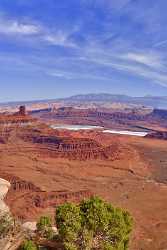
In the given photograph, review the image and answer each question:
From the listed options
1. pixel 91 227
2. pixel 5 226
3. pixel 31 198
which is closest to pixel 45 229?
pixel 5 226

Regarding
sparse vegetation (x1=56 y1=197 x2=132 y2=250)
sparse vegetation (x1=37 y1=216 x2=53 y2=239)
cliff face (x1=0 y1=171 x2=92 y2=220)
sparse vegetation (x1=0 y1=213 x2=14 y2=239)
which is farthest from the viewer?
cliff face (x1=0 y1=171 x2=92 y2=220)

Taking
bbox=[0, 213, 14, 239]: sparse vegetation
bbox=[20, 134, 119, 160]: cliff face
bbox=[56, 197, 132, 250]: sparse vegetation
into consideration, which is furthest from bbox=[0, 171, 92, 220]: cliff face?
bbox=[20, 134, 119, 160]: cliff face

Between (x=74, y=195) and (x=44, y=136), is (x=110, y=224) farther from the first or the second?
(x=44, y=136)

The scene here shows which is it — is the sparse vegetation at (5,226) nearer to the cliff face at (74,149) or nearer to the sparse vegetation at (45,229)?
the sparse vegetation at (45,229)

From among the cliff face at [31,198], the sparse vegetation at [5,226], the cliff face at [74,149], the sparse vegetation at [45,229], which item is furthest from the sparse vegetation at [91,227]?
the cliff face at [74,149]

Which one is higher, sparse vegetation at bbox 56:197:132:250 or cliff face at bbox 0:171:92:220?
sparse vegetation at bbox 56:197:132:250

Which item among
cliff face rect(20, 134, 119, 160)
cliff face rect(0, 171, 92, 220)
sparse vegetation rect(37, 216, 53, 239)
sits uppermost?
sparse vegetation rect(37, 216, 53, 239)

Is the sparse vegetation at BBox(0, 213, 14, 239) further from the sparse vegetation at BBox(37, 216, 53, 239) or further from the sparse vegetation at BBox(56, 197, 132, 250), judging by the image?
the sparse vegetation at BBox(56, 197, 132, 250)

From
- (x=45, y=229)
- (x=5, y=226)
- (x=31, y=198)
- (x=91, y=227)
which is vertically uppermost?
(x=91, y=227)

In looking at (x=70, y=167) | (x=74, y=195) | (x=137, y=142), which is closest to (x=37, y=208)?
(x=74, y=195)

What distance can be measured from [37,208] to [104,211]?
29468 mm

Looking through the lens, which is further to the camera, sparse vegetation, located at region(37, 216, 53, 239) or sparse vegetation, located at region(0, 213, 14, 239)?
sparse vegetation, located at region(37, 216, 53, 239)

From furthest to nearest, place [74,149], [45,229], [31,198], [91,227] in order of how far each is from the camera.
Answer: [74,149]
[31,198]
[45,229]
[91,227]

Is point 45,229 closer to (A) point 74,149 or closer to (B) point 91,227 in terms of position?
(B) point 91,227
